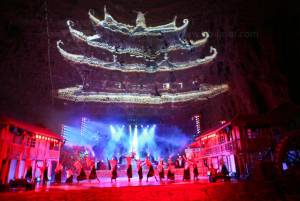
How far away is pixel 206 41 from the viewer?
2150cm

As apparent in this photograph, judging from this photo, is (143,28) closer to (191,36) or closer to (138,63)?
(138,63)

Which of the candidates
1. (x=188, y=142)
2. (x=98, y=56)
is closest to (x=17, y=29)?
(x=98, y=56)

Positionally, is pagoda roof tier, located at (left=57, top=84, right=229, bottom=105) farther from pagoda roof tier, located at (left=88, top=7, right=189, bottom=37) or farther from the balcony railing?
pagoda roof tier, located at (left=88, top=7, right=189, bottom=37)

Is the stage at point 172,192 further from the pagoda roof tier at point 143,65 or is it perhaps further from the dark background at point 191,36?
the pagoda roof tier at point 143,65

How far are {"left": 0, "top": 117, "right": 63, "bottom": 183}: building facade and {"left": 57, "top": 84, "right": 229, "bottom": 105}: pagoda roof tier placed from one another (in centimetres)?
553

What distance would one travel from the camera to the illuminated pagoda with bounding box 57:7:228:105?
21906 millimetres

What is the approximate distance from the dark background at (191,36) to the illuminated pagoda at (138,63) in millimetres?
1032

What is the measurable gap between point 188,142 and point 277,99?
609 inches

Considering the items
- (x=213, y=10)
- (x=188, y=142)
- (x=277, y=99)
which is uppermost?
(x=213, y=10)

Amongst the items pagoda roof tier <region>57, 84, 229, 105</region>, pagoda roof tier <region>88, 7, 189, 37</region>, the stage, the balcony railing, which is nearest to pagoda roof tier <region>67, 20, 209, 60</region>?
pagoda roof tier <region>88, 7, 189, 37</region>

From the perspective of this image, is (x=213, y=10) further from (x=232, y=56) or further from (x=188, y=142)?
(x=188, y=142)

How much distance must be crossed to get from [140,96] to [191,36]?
873cm

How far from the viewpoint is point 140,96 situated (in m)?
25.0

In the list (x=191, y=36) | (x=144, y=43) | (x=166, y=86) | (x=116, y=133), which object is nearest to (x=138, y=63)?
(x=144, y=43)
